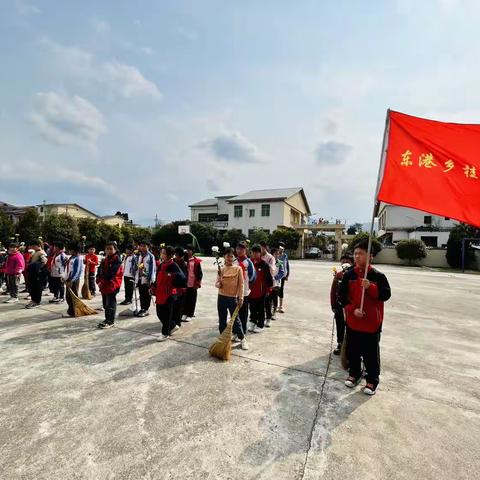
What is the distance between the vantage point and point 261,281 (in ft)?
21.1

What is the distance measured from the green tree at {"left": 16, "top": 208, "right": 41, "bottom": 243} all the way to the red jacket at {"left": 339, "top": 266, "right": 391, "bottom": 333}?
44336 millimetres

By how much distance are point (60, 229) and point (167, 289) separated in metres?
38.7

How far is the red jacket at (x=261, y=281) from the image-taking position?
6.41 meters

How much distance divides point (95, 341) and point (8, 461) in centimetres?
315

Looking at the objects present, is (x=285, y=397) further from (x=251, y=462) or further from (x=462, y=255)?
(x=462, y=255)

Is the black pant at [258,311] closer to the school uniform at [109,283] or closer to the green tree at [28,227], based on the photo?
the school uniform at [109,283]

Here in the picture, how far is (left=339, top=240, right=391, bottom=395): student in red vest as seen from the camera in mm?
3998

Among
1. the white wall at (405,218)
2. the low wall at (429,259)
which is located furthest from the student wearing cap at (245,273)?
the white wall at (405,218)

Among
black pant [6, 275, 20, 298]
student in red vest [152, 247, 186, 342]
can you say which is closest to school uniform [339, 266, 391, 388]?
student in red vest [152, 247, 186, 342]

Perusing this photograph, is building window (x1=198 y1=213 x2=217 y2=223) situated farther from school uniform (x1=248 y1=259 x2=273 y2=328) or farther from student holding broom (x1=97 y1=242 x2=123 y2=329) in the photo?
school uniform (x1=248 y1=259 x2=273 y2=328)

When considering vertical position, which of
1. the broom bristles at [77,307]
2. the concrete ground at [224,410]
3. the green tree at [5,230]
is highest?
the green tree at [5,230]

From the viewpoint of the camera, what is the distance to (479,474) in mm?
2701

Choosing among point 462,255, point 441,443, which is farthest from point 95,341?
point 462,255

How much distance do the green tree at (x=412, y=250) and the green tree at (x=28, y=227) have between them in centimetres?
4469
